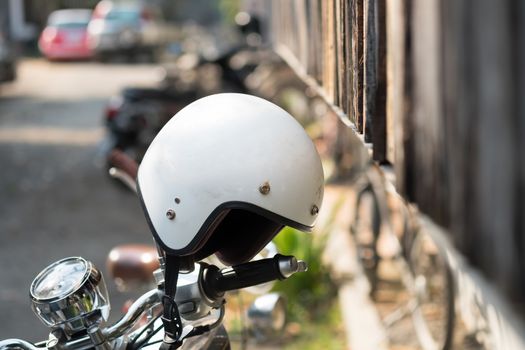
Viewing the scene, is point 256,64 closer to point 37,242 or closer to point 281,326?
point 37,242

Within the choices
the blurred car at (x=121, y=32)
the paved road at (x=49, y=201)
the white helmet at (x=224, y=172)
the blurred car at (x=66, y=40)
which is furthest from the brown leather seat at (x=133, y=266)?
the blurred car at (x=66, y=40)

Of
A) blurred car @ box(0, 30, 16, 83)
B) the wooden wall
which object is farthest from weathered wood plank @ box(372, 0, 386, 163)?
blurred car @ box(0, 30, 16, 83)

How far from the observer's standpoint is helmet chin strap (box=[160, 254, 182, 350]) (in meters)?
2.52

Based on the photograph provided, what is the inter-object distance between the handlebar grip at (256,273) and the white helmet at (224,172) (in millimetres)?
100

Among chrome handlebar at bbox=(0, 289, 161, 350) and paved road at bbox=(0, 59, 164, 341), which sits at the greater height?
chrome handlebar at bbox=(0, 289, 161, 350)

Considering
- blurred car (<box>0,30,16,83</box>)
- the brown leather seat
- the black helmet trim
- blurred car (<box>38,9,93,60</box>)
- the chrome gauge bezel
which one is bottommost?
blurred car (<box>38,9,93,60</box>)

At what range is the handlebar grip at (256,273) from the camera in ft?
8.02

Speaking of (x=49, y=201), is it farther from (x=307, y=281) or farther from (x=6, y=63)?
(x=6, y=63)

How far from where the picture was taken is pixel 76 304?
2.48m

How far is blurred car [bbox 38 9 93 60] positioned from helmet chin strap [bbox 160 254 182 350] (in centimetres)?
2924

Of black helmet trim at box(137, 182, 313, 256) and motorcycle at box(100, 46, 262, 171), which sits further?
motorcycle at box(100, 46, 262, 171)

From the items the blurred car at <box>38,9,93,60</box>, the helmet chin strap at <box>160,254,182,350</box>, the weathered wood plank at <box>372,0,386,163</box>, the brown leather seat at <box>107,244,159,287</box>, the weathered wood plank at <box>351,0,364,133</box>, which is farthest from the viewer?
the blurred car at <box>38,9,93,60</box>

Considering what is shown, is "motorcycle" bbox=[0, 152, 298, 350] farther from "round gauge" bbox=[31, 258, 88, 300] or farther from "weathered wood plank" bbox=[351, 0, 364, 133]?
"weathered wood plank" bbox=[351, 0, 364, 133]

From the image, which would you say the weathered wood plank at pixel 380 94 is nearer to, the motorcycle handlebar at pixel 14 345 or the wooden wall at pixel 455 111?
the wooden wall at pixel 455 111
